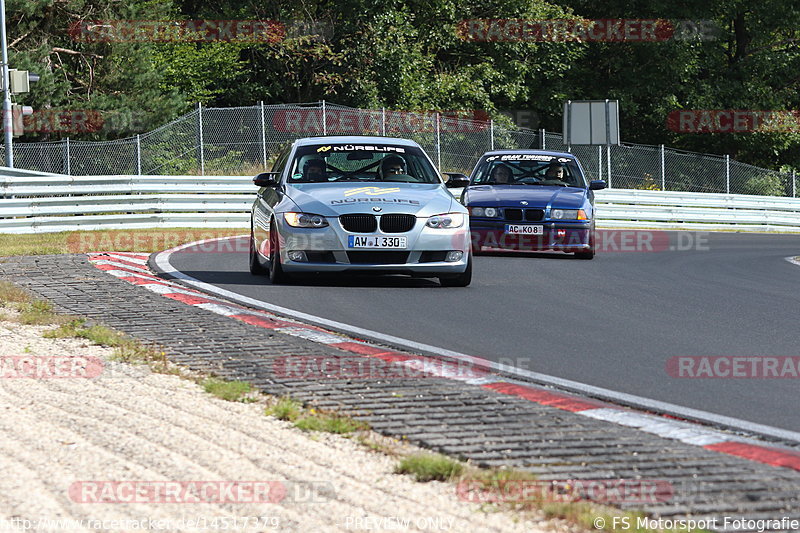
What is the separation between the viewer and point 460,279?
12.8m

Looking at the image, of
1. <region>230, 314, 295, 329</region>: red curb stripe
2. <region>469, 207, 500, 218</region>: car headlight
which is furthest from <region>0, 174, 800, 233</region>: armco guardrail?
<region>230, 314, 295, 329</region>: red curb stripe

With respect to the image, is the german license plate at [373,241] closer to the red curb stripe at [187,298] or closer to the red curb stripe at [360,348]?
the red curb stripe at [187,298]

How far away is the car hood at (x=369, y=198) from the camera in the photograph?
12258mm

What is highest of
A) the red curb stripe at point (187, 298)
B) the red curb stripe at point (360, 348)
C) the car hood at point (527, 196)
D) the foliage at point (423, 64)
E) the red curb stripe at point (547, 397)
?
the foliage at point (423, 64)

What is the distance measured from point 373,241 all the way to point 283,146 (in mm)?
19312

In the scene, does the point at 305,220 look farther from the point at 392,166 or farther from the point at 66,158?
the point at 66,158

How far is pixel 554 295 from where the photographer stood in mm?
12258

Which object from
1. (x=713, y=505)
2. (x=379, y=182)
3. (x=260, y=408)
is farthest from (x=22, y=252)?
(x=713, y=505)

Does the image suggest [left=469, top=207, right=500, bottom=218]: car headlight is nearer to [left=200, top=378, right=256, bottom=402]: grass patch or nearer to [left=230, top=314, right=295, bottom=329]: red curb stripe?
[left=230, top=314, right=295, bottom=329]: red curb stripe

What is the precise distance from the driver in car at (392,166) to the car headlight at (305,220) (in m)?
1.37

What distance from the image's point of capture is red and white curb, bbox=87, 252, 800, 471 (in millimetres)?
5748

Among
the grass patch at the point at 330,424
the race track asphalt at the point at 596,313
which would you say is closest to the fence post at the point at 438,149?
the race track asphalt at the point at 596,313

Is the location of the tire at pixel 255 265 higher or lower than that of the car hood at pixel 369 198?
lower

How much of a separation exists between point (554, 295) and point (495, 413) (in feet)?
19.4
